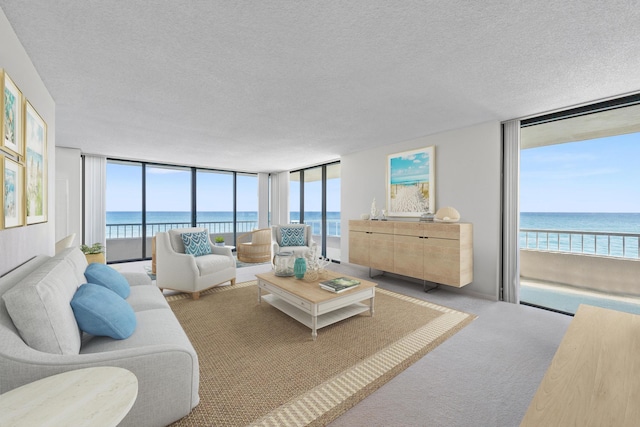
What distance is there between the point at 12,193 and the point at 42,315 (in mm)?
1069

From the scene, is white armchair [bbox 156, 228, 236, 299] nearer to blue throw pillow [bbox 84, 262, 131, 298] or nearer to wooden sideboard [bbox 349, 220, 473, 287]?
blue throw pillow [bbox 84, 262, 131, 298]

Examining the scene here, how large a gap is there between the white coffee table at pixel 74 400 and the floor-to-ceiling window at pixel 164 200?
20.0 ft

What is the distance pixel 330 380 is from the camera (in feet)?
6.13

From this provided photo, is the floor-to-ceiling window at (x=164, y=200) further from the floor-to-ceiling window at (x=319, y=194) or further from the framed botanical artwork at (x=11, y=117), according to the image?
the framed botanical artwork at (x=11, y=117)

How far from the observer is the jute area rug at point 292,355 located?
5.25ft

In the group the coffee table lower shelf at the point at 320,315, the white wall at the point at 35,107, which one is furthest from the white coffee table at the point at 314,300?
the white wall at the point at 35,107

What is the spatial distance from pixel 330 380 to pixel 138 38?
2746 millimetres

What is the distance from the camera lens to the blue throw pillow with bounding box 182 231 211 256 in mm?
3893

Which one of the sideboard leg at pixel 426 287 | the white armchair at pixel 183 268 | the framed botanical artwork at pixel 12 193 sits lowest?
the sideboard leg at pixel 426 287

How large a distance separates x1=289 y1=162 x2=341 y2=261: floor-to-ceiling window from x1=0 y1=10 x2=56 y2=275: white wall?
4.76 m

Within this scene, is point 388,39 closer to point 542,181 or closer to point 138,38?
point 138,38

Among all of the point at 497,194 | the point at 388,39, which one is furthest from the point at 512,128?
the point at 388,39

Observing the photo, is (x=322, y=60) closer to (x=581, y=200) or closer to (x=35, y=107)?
(x=35, y=107)

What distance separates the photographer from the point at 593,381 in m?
0.97
